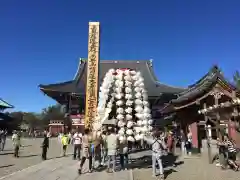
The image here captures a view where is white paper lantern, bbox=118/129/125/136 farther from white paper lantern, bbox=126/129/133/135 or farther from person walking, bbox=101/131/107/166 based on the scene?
person walking, bbox=101/131/107/166

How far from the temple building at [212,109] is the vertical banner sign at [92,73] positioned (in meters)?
5.83

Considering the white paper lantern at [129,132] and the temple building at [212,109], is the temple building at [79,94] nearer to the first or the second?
the temple building at [212,109]

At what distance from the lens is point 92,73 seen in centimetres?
2370

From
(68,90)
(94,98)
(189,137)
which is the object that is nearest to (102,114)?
(189,137)

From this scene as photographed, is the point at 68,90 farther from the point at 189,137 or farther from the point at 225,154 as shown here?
the point at 225,154

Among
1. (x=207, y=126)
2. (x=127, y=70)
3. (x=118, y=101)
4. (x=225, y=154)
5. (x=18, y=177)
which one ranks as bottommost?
(x=18, y=177)

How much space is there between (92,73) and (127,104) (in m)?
12.0

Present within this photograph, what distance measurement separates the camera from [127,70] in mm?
13086

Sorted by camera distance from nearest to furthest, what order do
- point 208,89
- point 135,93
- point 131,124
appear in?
point 131,124, point 135,93, point 208,89

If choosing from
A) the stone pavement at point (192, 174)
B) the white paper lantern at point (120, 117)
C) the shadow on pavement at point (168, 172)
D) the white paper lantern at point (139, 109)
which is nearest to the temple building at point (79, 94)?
the white paper lantern at point (139, 109)

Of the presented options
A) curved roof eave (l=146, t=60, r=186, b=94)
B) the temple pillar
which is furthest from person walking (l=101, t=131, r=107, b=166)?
curved roof eave (l=146, t=60, r=186, b=94)

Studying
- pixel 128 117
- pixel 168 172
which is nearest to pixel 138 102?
pixel 128 117

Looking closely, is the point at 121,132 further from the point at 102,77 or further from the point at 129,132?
the point at 102,77

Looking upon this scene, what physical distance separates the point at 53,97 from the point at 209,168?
1017 inches
